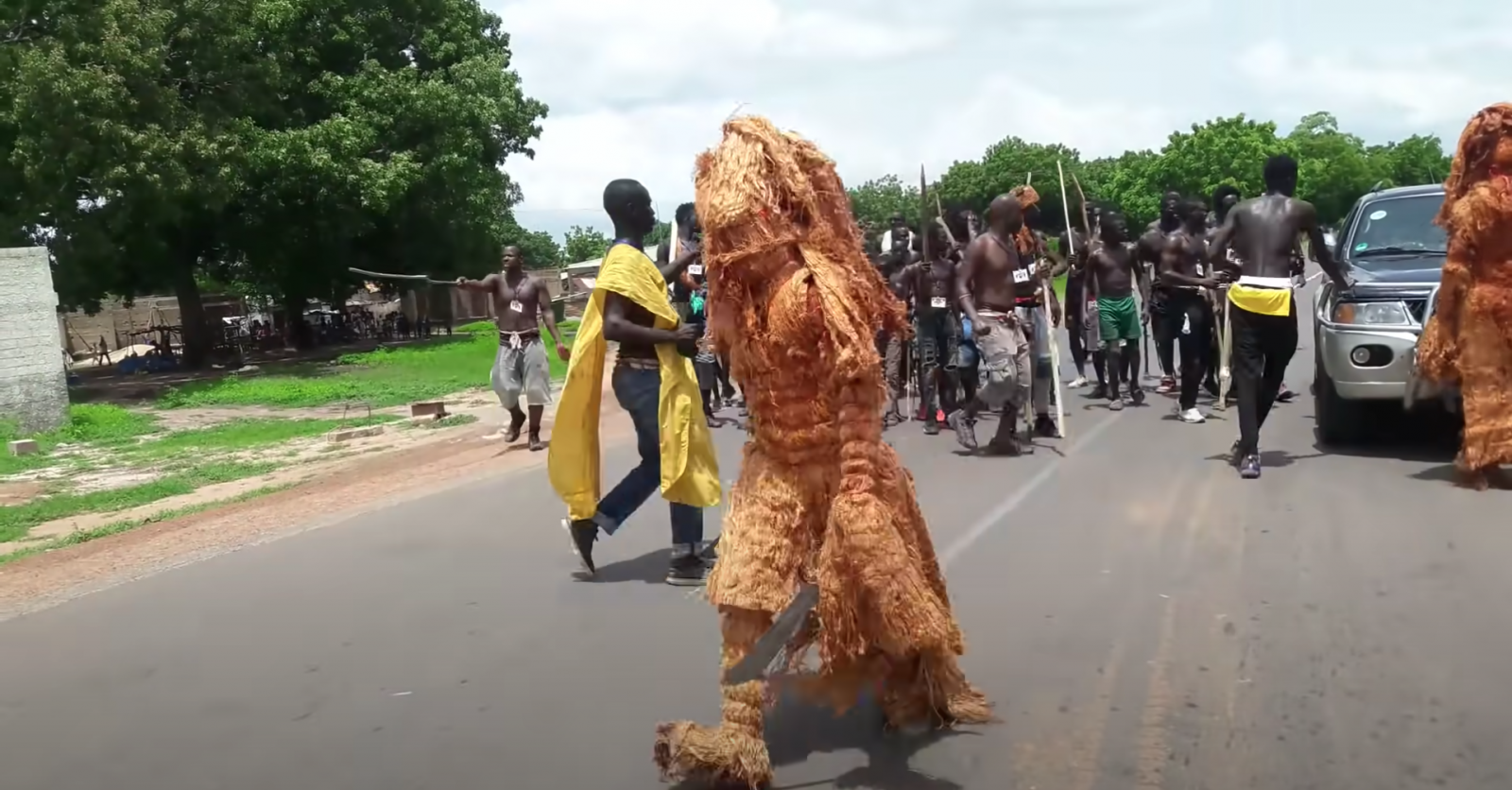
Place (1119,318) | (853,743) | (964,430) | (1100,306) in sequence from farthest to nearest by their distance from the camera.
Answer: (1100,306) → (1119,318) → (964,430) → (853,743)

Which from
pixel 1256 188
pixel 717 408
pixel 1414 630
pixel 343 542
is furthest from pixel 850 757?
pixel 1256 188

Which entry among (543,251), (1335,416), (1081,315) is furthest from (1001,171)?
(1335,416)

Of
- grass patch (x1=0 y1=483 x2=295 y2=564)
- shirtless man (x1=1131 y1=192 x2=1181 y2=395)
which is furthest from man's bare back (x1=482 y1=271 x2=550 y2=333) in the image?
shirtless man (x1=1131 y1=192 x2=1181 y2=395)

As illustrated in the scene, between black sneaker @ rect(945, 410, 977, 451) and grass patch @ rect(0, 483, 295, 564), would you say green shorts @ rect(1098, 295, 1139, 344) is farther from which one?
grass patch @ rect(0, 483, 295, 564)

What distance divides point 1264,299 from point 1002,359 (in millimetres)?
Answer: 1794

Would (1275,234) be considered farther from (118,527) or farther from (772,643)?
(118,527)

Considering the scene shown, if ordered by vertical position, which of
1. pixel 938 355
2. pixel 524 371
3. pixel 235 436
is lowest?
pixel 235 436

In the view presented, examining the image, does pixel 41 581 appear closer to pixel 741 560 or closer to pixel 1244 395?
pixel 741 560

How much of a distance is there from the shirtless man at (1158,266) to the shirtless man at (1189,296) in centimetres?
9

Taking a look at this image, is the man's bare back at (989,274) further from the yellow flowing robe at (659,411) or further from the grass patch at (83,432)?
the grass patch at (83,432)

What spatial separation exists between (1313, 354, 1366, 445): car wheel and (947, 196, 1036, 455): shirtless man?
6.58ft

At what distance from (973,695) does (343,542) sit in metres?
4.66

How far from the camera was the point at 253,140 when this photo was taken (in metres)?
22.0

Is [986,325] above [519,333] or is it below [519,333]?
below
